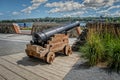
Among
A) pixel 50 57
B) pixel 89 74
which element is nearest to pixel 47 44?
pixel 50 57

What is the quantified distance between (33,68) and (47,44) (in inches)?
33.9

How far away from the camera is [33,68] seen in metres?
4.93

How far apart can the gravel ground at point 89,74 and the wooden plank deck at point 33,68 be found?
17 cm

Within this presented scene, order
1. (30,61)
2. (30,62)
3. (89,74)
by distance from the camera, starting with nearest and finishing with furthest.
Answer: (89,74)
(30,62)
(30,61)

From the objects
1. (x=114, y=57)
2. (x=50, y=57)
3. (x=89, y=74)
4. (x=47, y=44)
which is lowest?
(x=89, y=74)

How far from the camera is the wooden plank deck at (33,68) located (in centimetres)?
425

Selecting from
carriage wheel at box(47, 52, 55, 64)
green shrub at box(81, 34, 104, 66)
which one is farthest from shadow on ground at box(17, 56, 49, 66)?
green shrub at box(81, 34, 104, 66)

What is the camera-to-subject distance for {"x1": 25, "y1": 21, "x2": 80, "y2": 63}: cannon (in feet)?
17.4

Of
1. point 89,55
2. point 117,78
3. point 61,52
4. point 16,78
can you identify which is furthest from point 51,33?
point 117,78

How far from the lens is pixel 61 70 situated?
4.69 meters

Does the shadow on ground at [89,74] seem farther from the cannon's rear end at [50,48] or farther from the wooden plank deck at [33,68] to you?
the cannon's rear end at [50,48]

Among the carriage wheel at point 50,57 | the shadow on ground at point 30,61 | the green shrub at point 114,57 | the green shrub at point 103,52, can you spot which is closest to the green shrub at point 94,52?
the green shrub at point 103,52

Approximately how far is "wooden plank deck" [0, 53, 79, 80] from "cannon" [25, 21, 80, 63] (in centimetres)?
23

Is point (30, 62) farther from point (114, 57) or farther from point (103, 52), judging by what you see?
point (114, 57)
